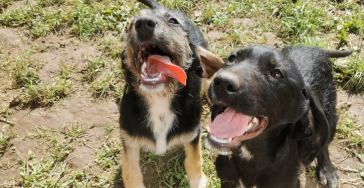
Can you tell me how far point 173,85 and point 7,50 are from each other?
161 inches

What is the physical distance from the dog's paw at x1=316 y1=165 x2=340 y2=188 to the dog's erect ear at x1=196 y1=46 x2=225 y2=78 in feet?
6.65

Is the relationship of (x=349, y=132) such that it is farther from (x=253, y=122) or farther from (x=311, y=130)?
(x=253, y=122)

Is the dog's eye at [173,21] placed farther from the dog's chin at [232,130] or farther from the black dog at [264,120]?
the dog's chin at [232,130]

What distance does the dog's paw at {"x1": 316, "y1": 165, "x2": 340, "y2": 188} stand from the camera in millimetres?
4090

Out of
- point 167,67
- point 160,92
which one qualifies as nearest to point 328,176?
point 160,92

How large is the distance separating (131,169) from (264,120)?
6.26 ft

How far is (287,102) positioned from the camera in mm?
2789

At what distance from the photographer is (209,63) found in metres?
3.68

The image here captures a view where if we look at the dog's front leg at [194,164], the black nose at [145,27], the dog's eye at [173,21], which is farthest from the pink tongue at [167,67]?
the dog's front leg at [194,164]

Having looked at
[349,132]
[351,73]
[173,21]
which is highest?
[173,21]

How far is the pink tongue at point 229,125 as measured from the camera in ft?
9.42

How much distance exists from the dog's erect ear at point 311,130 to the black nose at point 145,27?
1.62 metres

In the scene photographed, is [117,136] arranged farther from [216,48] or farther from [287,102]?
[287,102]

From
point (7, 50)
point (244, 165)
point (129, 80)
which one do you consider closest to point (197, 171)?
point (244, 165)
